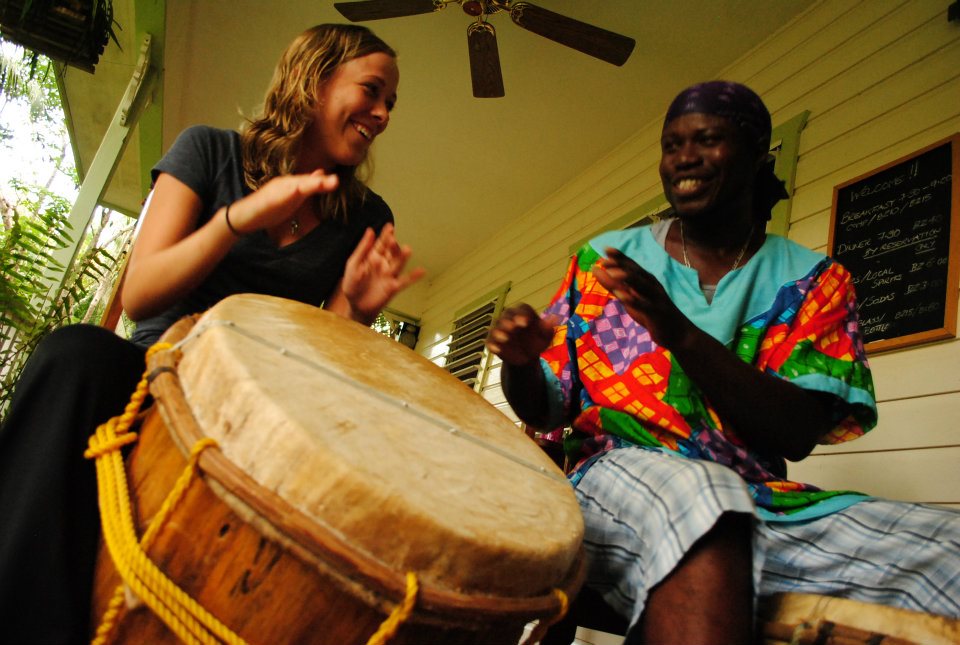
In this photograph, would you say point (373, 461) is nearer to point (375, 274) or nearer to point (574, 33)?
point (375, 274)

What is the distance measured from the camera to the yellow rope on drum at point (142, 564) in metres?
0.65

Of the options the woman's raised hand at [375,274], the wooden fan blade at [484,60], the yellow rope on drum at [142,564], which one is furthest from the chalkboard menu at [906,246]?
the yellow rope on drum at [142,564]

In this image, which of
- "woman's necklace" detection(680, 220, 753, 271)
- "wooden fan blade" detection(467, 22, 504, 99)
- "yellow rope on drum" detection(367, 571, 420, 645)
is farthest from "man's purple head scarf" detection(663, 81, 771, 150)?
"wooden fan blade" detection(467, 22, 504, 99)

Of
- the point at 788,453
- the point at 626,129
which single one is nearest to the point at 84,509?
the point at 788,453

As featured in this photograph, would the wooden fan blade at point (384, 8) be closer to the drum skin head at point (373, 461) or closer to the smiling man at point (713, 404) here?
the smiling man at point (713, 404)

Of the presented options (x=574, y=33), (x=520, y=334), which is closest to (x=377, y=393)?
(x=520, y=334)

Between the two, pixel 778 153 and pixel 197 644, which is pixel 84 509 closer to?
pixel 197 644

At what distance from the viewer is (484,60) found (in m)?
3.32

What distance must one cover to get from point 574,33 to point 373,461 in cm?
302

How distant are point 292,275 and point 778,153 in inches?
103

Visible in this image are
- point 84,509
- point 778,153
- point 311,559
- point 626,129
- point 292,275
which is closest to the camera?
point 311,559

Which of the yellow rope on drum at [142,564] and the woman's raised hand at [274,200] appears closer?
the yellow rope on drum at [142,564]

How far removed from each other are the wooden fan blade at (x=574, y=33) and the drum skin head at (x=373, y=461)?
8.69ft

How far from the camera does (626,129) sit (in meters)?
4.23
